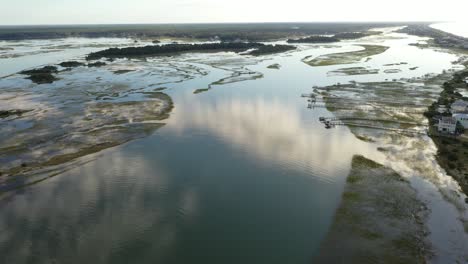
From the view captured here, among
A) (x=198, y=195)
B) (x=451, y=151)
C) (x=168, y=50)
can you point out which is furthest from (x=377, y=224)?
(x=168, y=50)

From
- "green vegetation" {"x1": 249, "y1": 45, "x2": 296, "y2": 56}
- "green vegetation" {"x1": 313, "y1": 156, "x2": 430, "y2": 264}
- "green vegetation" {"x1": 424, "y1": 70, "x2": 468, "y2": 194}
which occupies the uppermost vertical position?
"green vegetation" {"x1": 249, "y1": 45, "x2": 296, "y2": 56}

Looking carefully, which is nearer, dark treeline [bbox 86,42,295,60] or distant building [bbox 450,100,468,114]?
distant building [bbox 450,100,468,114]

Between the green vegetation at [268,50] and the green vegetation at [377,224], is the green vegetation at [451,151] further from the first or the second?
the green vegetation at [268,50]

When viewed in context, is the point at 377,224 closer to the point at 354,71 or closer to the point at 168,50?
the point at 354,71

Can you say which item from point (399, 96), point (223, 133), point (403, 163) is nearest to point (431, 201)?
point (403, 163)

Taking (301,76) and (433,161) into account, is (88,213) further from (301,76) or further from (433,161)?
(301,76)

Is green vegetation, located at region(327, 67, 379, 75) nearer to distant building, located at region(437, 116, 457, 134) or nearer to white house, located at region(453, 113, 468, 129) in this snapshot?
white house, located at region(453, 113, 468, 129)

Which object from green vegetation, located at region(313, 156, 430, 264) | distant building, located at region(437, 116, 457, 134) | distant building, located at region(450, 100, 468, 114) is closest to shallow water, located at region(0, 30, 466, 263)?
green vegetation, located at region(313, 156, 430, 264)
